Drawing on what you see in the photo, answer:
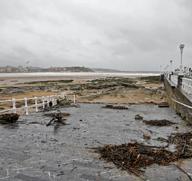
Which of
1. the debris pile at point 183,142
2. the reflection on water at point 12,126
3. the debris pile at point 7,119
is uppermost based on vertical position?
the debris pile at point 7,119

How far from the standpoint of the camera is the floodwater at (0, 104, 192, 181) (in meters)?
8.80

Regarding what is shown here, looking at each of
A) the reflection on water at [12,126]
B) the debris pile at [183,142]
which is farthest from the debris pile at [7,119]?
the debris pile at [183,142]

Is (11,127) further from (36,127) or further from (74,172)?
(74,172)

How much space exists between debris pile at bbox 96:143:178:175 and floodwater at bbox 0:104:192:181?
0.30 metres

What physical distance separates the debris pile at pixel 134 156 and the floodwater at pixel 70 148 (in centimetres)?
30

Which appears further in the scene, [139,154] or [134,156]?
[139,154]

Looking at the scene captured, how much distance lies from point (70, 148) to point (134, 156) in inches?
97.2

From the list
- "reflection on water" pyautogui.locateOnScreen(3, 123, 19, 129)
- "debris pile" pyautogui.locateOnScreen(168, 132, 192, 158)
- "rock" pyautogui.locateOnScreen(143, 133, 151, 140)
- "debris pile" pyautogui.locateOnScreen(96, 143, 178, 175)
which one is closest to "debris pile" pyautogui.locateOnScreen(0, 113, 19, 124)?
"reflection on water" pyautogui.locateOnScreen(3, 123, 19, 129)

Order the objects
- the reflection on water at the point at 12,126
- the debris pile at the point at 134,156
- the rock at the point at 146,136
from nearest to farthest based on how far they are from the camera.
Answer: the debris pile at the point at 134,156
the rock at the point at 146,136
the reflection on water at the point at 12,126

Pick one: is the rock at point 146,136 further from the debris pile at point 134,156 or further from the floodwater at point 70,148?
the debris pile at point 134,156

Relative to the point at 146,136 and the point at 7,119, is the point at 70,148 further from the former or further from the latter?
the point at 7,119

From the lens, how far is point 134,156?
33.9 feet

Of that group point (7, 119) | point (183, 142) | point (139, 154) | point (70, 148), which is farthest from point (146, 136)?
point (7, 119)

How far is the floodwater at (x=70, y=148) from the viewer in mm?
8805
